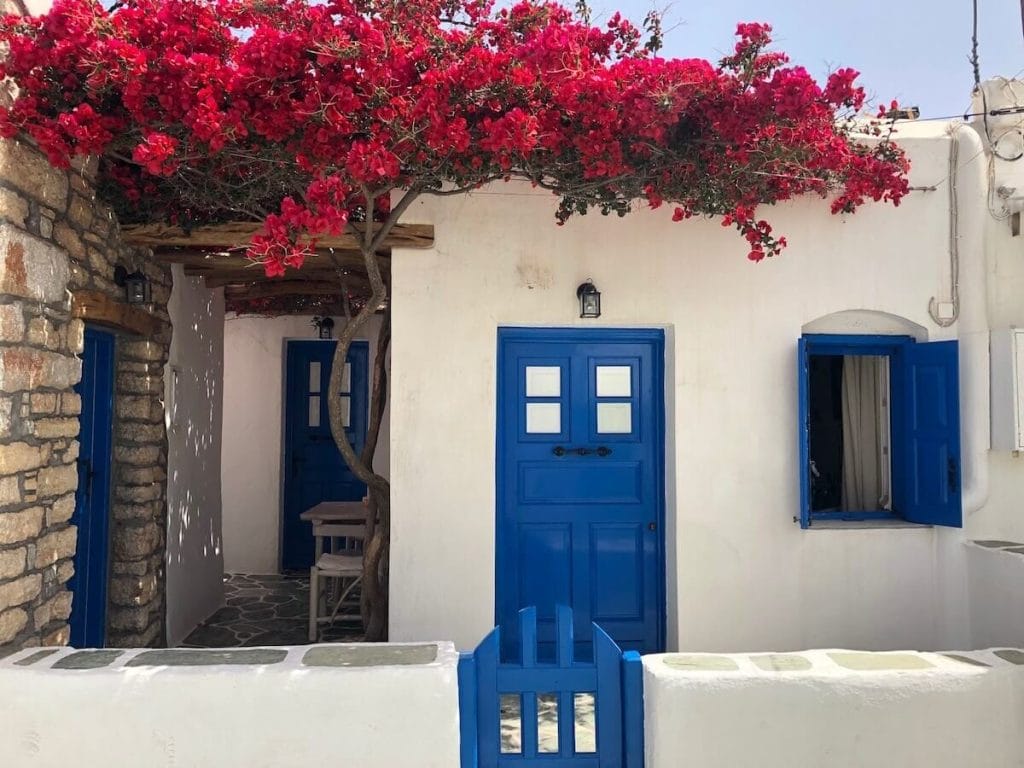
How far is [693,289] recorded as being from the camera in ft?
15.6

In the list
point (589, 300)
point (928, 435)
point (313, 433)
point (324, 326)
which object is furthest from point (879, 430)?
point (313, 433)

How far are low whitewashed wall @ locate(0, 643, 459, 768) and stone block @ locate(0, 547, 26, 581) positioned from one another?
0.59 metres

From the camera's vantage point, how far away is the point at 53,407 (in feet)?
12.2

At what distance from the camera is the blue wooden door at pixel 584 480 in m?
4.78

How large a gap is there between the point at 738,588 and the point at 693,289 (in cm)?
184

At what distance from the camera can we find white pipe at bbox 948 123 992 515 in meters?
4.65

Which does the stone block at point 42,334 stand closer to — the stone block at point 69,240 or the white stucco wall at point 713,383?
the stone block at point 69,240

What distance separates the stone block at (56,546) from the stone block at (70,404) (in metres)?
0.58

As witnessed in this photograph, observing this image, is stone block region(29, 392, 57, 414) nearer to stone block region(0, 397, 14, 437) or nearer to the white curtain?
stone block region(0, 397, 14, 437)

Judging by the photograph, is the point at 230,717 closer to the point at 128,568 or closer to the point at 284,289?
the point at 128,568

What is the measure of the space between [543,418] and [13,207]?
9.68ft

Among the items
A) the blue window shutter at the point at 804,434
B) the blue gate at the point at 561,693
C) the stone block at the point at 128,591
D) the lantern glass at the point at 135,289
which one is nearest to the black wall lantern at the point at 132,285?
the lantern glass at the point at 135,289

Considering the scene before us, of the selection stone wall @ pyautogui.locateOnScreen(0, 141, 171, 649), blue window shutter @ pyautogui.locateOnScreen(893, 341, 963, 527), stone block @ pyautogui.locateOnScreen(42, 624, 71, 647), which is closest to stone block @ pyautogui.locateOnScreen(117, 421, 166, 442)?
stone wall @ pyautogui.locateOnScreen(0, 141, 171, 649)

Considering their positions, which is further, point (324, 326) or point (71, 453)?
point (324, 326)
